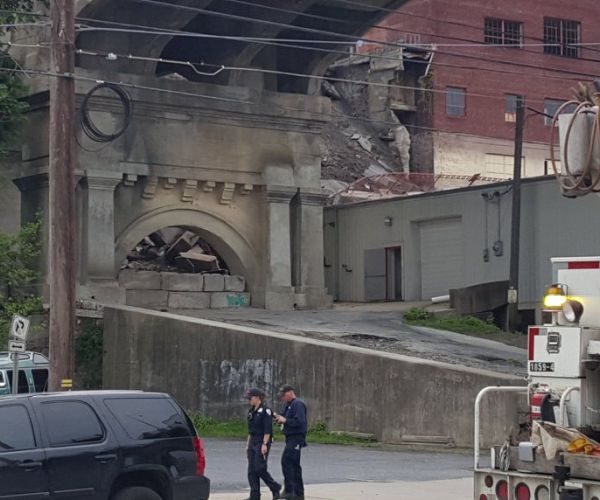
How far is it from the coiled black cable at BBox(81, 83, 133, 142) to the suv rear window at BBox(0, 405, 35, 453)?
23118 mm

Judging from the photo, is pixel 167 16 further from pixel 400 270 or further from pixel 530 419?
pixel 530 419

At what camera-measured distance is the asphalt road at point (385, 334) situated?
29.9m

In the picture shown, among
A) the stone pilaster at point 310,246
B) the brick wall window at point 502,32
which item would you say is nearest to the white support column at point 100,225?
the stone pilaster at point 310,246

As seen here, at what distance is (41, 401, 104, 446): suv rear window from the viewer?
43.7 ft

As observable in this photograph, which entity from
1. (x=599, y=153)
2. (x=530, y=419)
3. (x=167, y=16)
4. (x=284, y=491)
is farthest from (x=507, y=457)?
(x=167, y=16)

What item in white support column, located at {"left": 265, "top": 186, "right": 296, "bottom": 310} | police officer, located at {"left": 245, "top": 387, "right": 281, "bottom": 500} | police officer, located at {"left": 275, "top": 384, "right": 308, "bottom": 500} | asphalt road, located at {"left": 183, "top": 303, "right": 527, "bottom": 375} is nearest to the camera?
police officer, located at {"left": 245, "top": 387, "right": 281, "bottom": 500}

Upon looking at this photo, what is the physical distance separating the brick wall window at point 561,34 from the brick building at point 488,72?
0.17 ft

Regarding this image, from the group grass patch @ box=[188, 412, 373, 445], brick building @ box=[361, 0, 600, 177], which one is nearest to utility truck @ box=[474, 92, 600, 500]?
grass patch @ box=[188, 412, 373, 445]

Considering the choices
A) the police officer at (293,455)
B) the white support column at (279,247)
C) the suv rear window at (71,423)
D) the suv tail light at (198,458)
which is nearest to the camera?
the suv rear window at (71,423)

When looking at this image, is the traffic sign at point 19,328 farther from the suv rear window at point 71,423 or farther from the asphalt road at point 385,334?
the suv rear window at point 71,423

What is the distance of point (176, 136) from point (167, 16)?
141 inches

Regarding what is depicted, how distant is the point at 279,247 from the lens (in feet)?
134

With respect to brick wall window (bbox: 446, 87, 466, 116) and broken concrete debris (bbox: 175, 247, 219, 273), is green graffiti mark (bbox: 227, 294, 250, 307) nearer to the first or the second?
broken concrete debris (bbox: 175, 247, 219, 273)

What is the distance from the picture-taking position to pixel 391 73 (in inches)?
2490
